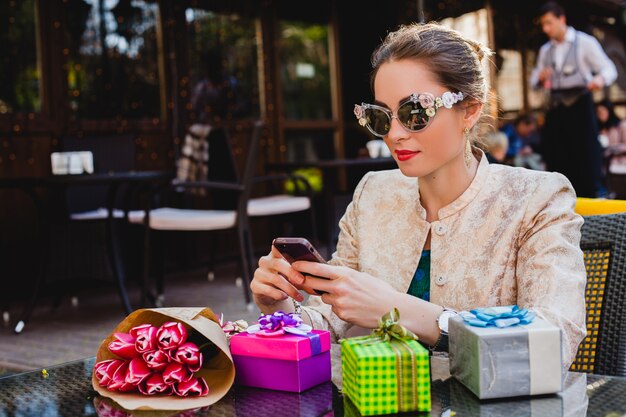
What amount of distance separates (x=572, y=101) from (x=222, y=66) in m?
3.00

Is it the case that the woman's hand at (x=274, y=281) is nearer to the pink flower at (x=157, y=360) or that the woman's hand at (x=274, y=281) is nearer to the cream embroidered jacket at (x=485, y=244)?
the cream embroidered jacket at (x=485, y=244)

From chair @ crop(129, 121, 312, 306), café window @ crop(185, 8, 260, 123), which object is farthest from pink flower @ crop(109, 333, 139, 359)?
café window @ crop(185, 8, 260, 123)

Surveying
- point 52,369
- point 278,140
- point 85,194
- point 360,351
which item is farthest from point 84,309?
point 360,351

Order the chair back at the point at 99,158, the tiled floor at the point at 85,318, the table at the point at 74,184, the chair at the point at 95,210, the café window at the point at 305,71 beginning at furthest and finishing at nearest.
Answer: the café window at the point at 305,71 → the chair back at the point at 99,158 → the chair at the point at 95,210 → the table at the point at 74,184 → the tiled floor at the point at 85,318

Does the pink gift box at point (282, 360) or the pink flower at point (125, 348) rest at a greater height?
the pink flower at point (125, 348)

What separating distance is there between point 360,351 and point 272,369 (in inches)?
7.3

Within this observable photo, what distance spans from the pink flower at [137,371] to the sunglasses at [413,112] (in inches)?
30.0

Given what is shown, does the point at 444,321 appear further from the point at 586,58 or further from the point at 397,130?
the point at 586,58

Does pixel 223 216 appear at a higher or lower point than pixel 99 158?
lower

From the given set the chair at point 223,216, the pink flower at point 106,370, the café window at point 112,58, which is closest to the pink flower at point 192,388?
the pink flower at point 106,370

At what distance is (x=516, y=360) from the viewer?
1233 mm

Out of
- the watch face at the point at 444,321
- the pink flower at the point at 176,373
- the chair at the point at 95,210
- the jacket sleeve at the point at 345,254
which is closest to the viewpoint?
the pink flower at the point at 176,373

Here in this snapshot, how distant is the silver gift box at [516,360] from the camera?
123 centimetres

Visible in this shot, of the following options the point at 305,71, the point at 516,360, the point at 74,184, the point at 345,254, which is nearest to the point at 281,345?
the point at 516,360
